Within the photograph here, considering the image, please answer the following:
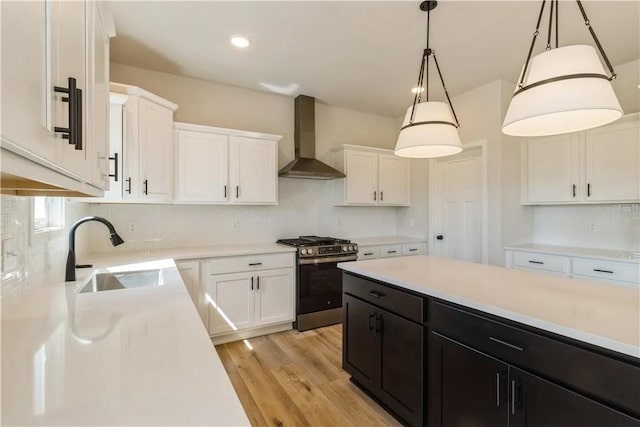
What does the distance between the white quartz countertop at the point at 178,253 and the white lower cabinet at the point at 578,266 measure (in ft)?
8.25

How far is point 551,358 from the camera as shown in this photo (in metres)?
1.18

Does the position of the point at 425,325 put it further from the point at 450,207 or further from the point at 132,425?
the point at 450,207

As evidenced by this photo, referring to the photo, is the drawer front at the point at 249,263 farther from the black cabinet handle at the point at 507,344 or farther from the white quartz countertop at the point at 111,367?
the black cabinet handle at the point at 507,344

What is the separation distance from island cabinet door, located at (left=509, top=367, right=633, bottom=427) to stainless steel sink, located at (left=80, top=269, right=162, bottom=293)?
2080 mm

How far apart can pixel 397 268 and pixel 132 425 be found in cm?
183

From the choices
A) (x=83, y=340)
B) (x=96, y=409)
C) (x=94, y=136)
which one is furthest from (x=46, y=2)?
(x=83, y=340)

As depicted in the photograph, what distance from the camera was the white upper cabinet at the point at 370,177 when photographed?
4223 mm

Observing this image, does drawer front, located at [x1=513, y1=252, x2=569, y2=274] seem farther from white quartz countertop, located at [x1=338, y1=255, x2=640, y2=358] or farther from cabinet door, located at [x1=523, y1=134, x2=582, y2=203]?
white quartz countertop, located at [x1=338, y1=255, x2=640, y2=358]

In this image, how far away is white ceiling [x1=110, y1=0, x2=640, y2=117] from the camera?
7.54ft

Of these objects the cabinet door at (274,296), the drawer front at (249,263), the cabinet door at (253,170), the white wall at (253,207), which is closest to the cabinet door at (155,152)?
the white wall at (253,207)

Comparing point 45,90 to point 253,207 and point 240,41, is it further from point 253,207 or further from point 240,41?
point 253,207

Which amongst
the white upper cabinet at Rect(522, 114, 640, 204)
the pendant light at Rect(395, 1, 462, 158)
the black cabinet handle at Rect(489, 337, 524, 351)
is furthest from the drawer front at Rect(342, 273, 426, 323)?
the white upper cabinet at Rect(522, 114, 640, 204)

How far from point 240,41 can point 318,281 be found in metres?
2.56

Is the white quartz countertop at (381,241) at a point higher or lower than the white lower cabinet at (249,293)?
higher
